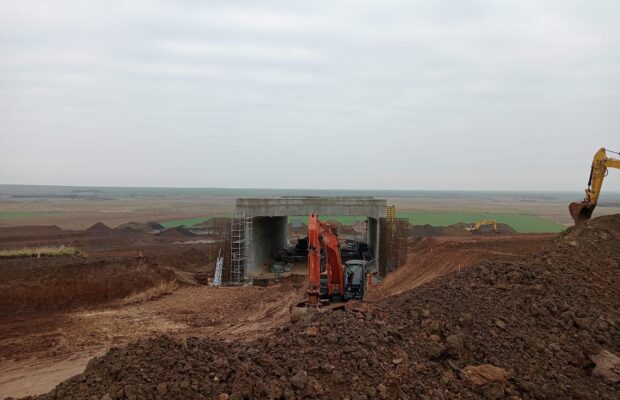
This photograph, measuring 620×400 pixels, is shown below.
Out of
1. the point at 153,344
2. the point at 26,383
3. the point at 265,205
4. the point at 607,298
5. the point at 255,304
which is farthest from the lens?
the point at 265,205

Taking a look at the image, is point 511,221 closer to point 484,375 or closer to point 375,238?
point 375,238

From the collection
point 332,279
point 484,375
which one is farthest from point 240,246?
point 484,375

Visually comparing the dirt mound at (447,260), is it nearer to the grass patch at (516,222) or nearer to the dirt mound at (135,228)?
the grass patch at (516,222)

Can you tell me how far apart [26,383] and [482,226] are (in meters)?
42.8

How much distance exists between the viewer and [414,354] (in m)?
8.42

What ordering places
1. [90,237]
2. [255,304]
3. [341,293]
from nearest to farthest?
[341,293] → [255,304] → [90,237]

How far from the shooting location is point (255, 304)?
20234 mm

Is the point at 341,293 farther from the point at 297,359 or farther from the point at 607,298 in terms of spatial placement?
the point at 297,359

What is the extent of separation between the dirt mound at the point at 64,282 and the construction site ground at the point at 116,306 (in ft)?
0.11

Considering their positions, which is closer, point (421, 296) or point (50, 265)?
point (421, 296)

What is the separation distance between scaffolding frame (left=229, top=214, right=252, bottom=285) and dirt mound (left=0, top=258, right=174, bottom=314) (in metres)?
5.22

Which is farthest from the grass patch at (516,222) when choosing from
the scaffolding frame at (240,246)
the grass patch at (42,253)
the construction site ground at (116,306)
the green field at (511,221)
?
the grass patch at (42,253)

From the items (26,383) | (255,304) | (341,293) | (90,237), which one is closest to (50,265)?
(255,304)

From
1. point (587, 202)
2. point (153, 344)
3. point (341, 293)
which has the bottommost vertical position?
point (341, 293)
